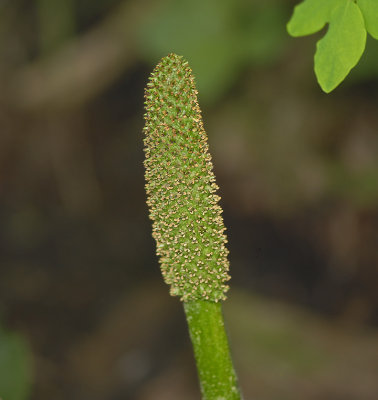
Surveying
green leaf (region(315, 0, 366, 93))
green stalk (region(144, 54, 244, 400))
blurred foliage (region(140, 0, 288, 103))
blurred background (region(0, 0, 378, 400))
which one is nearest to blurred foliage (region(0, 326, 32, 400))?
blurred background (region(0, 0, 378, 400))

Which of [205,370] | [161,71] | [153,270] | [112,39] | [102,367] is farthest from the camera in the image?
[112,39]

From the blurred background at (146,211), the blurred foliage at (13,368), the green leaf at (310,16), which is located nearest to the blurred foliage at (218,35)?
the blurred background at (146,211)

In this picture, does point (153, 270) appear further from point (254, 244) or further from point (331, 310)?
point (331, 310)

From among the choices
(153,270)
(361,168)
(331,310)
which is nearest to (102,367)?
(153,270)

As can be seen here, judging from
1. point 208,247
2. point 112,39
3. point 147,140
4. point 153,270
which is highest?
point 112,39

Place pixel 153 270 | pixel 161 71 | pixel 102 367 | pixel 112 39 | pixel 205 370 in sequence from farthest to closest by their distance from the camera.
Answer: pixel 112 39
pixel 153 270
pixel 102 367
pixel 205 370
pixel 161 71

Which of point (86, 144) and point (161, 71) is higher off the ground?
point (86, 144)
